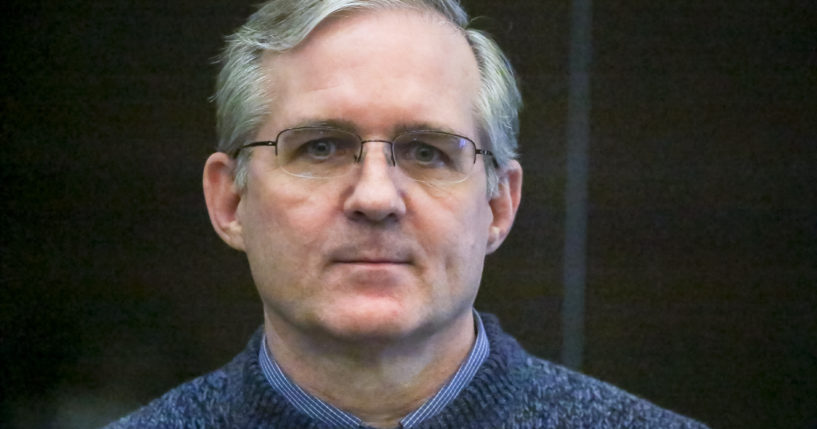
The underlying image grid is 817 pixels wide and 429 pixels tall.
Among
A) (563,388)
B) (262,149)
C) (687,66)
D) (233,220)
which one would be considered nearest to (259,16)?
(262,149)

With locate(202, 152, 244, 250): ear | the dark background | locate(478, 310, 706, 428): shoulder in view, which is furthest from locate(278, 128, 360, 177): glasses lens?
the dark background

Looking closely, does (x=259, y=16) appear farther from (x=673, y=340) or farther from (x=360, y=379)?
(x=673, y=340)

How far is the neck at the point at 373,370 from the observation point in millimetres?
1828

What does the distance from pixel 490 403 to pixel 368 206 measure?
52cm

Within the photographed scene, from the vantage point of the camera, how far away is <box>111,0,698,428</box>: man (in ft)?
5.71

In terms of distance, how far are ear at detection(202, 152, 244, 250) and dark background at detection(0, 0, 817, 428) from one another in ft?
2.09

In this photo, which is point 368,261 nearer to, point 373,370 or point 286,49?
point 373,370

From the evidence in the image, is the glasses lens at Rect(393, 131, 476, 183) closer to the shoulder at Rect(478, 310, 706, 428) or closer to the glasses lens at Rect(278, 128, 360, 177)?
the glasses lens at Rect(278, 128, 360, 177)

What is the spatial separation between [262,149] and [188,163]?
0.84 m

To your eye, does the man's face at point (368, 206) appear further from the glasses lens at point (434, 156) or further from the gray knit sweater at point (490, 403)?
the gray knit sweater at point (490, 403)

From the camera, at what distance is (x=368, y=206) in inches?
66.2

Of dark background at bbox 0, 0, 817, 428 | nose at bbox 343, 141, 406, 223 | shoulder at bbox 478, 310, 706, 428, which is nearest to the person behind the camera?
nose at bbox 343, 141, 406, 223

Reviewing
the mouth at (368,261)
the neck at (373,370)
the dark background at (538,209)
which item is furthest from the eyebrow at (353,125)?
the dark background at (538,209)

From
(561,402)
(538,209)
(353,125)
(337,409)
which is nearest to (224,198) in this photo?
(353,125)
